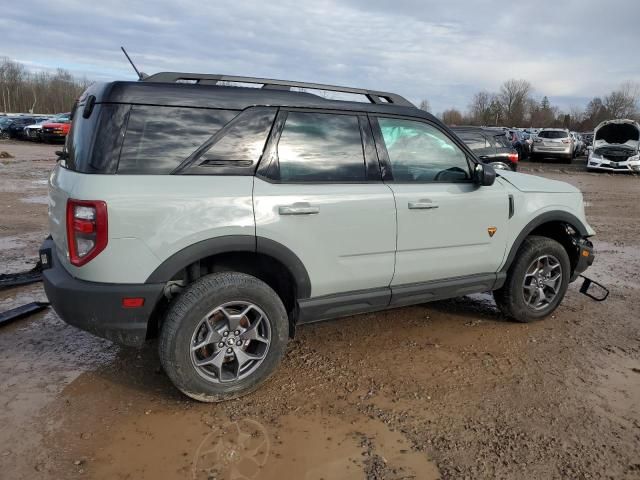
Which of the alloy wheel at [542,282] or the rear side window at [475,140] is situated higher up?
the rear side window at [475,140]

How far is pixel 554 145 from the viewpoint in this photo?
25703 millimetres

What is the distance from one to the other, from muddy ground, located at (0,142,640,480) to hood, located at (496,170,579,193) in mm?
1221

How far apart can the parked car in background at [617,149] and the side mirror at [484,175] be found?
20.7 meters

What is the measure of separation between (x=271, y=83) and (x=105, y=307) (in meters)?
1.79

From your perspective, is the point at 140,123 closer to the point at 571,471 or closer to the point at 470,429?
the point at 470,429

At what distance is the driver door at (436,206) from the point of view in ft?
12.2

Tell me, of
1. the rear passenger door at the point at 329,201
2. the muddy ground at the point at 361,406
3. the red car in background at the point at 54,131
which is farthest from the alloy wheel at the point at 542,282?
the red car in background at the point at 54,131

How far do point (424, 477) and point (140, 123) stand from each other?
247 centimetres

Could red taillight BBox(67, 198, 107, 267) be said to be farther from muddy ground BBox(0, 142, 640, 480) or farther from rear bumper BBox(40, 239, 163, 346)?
muddy ground BBox(0, 142, 640, 480)

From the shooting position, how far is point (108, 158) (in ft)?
9.46

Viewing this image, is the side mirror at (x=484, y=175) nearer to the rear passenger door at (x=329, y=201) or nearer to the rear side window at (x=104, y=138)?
the rear passenger door at (x=329, y=201)

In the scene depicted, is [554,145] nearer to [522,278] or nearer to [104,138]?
[522,278]

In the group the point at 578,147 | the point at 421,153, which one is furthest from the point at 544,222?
the point at 578,147

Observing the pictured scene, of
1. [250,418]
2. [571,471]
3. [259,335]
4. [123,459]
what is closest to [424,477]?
[571,471]
